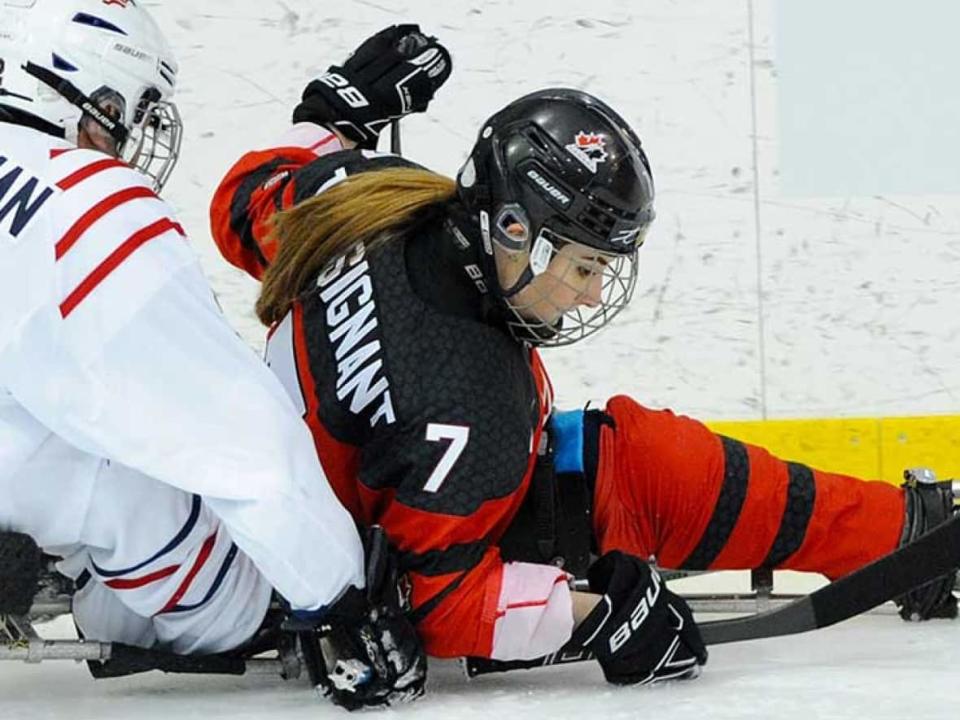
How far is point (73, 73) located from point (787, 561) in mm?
1103

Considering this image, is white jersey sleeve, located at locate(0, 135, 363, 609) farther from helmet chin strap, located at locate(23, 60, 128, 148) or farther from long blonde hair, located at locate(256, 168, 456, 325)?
long blonde hair, located at locate(256, 168, 456, 325)

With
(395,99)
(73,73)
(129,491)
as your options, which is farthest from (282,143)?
(129,491)

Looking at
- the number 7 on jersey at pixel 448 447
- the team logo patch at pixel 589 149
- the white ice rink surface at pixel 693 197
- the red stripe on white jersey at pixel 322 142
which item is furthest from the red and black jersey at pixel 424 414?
the white ice rink surface at pixel 693 197

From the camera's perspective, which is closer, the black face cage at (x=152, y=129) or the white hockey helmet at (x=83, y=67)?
the white hockey helmet at (x=83, y=67)

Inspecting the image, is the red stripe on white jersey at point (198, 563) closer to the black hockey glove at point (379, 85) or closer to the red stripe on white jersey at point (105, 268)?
the red stripe on white jersey at point (105, 268)

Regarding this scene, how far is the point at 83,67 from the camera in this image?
6.98 feet

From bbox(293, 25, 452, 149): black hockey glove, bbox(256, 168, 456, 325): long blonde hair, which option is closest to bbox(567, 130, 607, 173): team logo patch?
bbox(256, 168, 456, 325): long blonde hair

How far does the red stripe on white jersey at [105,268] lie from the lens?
6.25 ft

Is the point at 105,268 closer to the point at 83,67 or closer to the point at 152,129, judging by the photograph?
the point at 83,67

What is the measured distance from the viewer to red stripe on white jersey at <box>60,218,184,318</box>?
6.25ft

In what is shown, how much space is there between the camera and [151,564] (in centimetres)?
212

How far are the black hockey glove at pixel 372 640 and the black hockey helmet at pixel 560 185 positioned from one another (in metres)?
0.34

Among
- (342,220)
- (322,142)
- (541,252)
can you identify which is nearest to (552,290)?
(541,252)

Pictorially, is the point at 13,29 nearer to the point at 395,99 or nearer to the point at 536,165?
the point at 536,165
